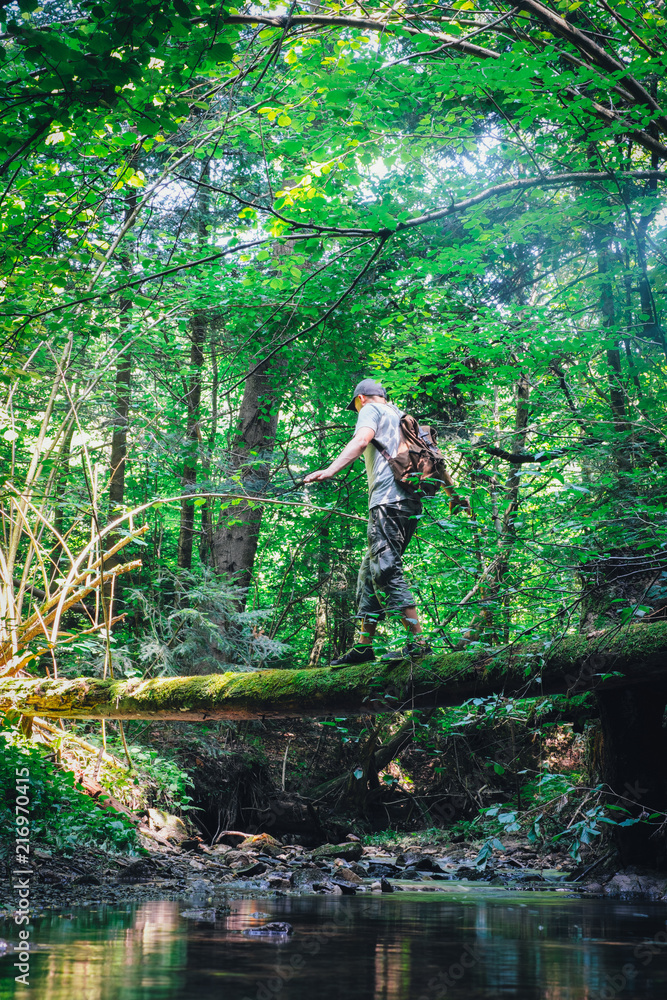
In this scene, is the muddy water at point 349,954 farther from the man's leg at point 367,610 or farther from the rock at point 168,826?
the rock at point 168,826

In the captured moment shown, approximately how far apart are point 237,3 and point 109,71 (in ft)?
3.02

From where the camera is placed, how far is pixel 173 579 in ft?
34.8

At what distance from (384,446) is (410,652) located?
70.1 inches

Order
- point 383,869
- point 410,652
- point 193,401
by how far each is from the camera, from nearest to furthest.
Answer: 1. point 410,652
2. point 383,869
3. point 193,401

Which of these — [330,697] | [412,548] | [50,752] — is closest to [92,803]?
[50,752]

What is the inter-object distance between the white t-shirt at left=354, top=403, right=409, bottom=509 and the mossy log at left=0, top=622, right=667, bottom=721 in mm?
1409

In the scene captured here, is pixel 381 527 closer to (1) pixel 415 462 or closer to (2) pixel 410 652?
(1) pixel 415 462

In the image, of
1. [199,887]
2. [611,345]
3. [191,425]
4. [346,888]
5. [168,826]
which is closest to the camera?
[199,887]

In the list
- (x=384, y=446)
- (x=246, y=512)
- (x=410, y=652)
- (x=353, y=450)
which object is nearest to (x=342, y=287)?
(x=246, y=512)

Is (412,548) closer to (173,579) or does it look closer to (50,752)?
(173,579)

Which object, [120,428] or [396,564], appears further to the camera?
[120,428]

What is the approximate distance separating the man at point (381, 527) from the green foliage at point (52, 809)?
264 centimetres

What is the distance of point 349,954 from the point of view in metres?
3.43

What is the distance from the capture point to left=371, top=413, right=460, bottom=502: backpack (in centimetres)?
647
